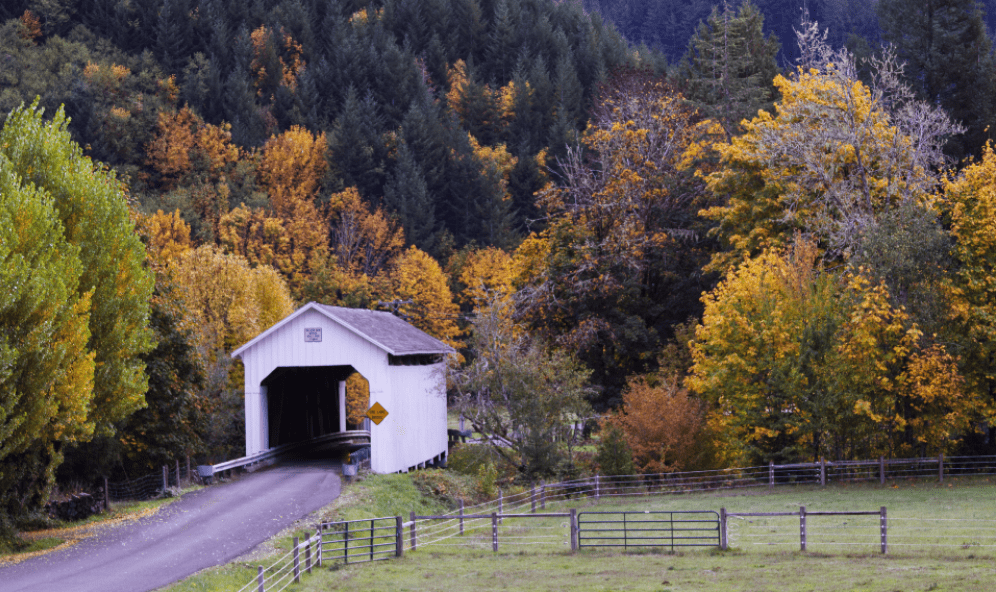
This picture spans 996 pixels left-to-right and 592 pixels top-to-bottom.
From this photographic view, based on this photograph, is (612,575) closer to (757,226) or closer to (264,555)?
(264,555)

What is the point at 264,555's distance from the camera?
20062mm

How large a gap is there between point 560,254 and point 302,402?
1420 centimetres

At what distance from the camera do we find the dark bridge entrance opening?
3922 centimetres

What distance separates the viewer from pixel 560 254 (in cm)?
4516

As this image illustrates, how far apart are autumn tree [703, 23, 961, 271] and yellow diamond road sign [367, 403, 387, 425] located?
15.6 m

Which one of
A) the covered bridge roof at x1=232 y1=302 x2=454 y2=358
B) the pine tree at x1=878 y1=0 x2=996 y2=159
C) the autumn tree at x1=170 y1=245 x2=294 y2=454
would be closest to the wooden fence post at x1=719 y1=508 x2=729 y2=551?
the covered bridge roof at x1=232 y1=302 x2=454 y2=358

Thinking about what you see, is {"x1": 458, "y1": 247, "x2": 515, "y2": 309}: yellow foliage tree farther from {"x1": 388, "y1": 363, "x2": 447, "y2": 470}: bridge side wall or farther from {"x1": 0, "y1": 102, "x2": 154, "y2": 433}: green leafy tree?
{"x1": 0, "y1": 102, "x2": 154, "y2": 433}: green leafy tree

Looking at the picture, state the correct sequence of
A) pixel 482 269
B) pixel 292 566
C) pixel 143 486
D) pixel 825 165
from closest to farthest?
pixel 292 566, pixel 143 486, pixel 825 165, pixel 482 269

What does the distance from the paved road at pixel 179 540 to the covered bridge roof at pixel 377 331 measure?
5.24 meters

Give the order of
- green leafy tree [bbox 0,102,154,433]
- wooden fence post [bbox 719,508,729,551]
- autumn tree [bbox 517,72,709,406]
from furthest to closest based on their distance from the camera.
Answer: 1. autumn tree [bbox 517,72,709,406]
2. green leafy tree [bbox 0,102,154,433]
3. wooden fence post [bbox 719,508,729,551]

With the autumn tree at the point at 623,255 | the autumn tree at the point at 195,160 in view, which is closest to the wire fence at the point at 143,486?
the autumn tree at the point at 623,255

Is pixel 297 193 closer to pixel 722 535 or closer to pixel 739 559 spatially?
pixel 722 535

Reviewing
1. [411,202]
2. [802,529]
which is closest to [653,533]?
[802,529]

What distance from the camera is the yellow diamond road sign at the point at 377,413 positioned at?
32406 millimetres
